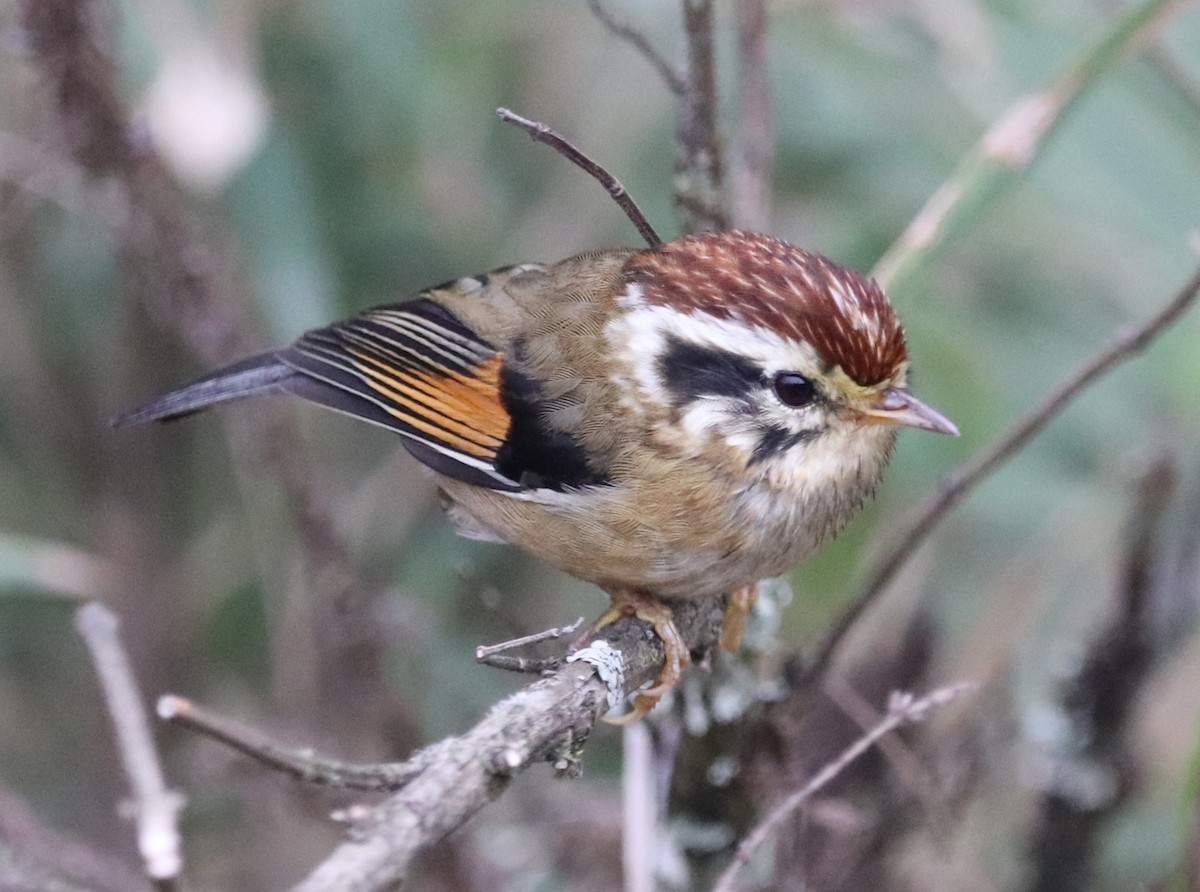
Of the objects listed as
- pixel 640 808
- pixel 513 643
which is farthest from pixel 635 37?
pixel 640 808

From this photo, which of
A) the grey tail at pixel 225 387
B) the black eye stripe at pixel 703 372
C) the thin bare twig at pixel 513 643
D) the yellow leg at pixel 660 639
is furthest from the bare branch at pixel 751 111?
the thin bare twig at pixel 513 643

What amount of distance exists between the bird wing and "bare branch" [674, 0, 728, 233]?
1.39 feet

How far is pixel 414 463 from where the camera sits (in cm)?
372

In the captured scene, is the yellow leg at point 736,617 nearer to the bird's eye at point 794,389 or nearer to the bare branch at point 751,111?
the bird's eye at point 794,389

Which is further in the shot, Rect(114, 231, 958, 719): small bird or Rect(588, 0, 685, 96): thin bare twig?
Rect(588, 0, 685, 96): thin bare twig

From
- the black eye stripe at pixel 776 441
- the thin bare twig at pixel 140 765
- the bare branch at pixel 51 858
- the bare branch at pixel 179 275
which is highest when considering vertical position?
the black eye stripe at pixel 776 441

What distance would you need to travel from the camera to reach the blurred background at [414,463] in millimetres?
2951

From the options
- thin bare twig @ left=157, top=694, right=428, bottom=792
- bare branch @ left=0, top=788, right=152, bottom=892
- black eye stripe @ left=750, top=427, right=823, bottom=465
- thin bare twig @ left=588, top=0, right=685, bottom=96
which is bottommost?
bare branch @ left=0, top=788, right=152, bottom=892

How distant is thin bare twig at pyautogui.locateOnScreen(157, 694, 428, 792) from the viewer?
1.21 metres

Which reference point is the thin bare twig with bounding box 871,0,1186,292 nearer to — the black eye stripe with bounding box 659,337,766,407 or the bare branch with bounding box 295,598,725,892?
the black eye stripe with bounding box 659,337,766,407

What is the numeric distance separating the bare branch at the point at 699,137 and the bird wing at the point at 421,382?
1.39ft

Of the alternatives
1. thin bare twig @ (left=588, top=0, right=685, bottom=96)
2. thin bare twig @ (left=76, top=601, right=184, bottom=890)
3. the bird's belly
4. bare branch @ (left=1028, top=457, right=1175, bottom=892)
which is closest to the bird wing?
the bird's belly

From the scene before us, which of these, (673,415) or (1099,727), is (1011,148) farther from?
(1099,727)

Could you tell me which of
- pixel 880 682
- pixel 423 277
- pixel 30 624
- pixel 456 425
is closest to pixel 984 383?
pixel 880 682
